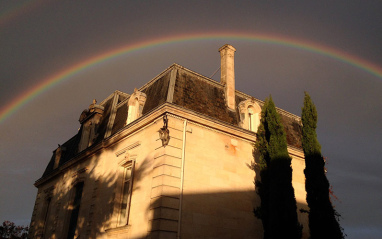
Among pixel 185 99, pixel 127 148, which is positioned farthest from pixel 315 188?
pixel 127 148

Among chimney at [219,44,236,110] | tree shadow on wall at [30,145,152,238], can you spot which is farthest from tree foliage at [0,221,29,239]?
chimney at [219,44,236,110]

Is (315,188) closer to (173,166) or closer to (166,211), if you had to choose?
(173,166)

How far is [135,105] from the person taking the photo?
1775 centimetres

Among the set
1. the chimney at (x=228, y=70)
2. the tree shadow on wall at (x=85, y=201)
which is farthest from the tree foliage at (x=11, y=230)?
the chimney at (x=228, y=70)

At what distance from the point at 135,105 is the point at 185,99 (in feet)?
10.6

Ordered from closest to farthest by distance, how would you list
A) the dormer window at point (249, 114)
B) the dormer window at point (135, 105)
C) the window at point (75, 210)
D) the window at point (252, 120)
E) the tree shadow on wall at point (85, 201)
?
the tree shadow on wall at point (85, 201) < the dormer window at point (135, 105) < the dormer window at point (249, 114) < the window at point (252, 120) < the window at point (75, 210)

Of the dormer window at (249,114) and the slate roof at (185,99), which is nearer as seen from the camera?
the slate roof at (185,99)

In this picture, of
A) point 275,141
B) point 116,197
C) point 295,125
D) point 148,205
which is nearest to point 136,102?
point 116,197

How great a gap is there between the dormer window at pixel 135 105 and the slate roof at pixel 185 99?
25cm

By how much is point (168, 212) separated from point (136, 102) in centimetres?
694

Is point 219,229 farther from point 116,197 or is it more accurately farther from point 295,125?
point 295,125

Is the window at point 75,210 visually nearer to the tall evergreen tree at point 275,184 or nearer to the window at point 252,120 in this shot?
the window at point 252,120

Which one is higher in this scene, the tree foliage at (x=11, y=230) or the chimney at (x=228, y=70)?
the chimney at (x=228, y=70)

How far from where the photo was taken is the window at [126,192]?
14944 mm
